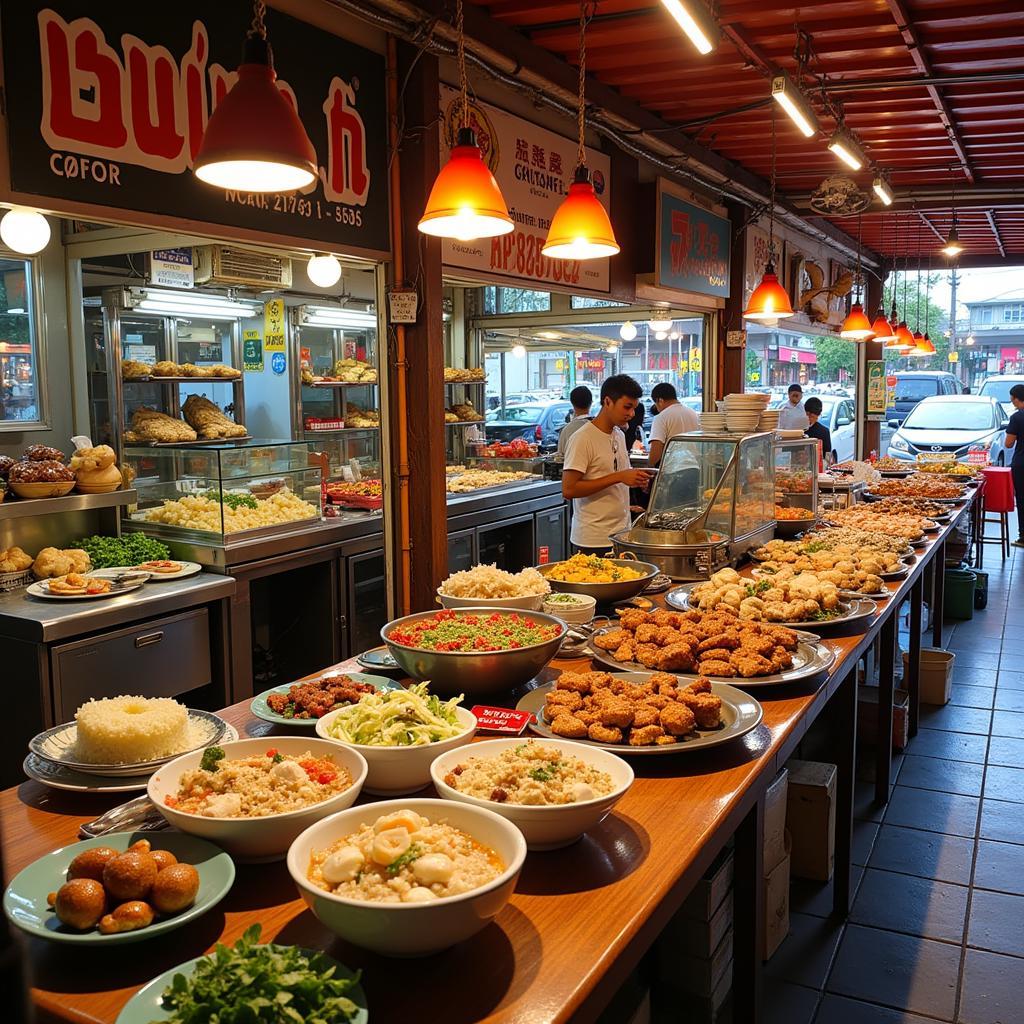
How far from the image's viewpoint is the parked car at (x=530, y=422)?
48.7ft

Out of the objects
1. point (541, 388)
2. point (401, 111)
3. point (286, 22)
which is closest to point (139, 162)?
point (286, 22)

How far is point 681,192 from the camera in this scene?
826 cm

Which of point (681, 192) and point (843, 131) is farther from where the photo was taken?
point (681, 192)

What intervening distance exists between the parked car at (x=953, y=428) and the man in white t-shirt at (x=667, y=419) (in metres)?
7.40

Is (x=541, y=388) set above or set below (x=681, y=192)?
below

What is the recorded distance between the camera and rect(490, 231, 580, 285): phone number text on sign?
5.67 metres

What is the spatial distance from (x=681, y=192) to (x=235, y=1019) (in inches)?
320

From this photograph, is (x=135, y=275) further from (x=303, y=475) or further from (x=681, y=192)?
(x=681, y=192)

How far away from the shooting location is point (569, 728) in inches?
84.2

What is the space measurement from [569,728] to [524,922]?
0.64 metres

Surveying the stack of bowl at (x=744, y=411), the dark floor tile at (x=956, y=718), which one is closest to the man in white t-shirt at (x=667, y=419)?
the stack of bowl at (x=744, y=411)

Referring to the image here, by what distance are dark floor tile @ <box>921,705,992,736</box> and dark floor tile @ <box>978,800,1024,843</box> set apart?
1.06 metres

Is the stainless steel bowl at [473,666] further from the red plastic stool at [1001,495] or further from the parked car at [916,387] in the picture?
the parked car at [916,387]

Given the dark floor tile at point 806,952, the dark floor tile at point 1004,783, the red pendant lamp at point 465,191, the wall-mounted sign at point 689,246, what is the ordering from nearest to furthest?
the red pendant lamp at point 465,191 → the dark floor tile at point 806,952 → the dark floor tile at point 1004,783 → the wall-mounted sign at point 689,246
